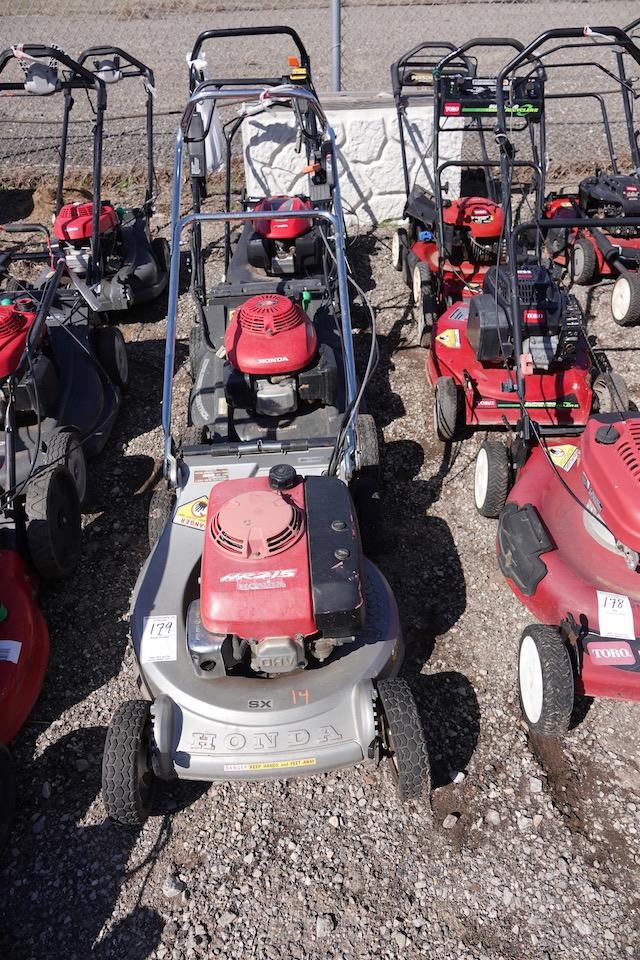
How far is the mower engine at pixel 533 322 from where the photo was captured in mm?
4062

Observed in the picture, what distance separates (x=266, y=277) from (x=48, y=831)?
4.24 metres

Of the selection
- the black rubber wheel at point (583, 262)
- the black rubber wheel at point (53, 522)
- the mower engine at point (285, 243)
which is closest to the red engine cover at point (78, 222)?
the mower engine at point (285, 243)

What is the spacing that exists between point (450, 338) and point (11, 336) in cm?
259

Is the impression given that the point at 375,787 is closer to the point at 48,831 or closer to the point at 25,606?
the point at 48,831

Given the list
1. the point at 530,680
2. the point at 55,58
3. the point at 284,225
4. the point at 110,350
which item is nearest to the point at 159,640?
the point at 530,680

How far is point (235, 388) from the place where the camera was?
3.82 metres

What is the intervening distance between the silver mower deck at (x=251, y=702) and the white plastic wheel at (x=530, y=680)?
0.51 m

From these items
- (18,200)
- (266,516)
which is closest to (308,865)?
(266,516)

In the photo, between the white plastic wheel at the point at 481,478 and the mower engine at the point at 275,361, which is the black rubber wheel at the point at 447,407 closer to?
the white plastic wheel at the point at 481,478

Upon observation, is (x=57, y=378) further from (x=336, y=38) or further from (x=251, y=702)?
(x=336, y=38)

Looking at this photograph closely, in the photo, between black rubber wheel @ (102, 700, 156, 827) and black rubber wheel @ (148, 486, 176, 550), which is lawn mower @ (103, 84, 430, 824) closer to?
black rubber wheel @ (102, 700, 156, 827)

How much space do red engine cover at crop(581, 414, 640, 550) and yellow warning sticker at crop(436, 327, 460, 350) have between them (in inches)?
62.4

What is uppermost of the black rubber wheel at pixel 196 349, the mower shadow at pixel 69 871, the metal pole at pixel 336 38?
the metal pole at pixel 336 38

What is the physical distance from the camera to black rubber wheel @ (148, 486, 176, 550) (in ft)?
10.5
